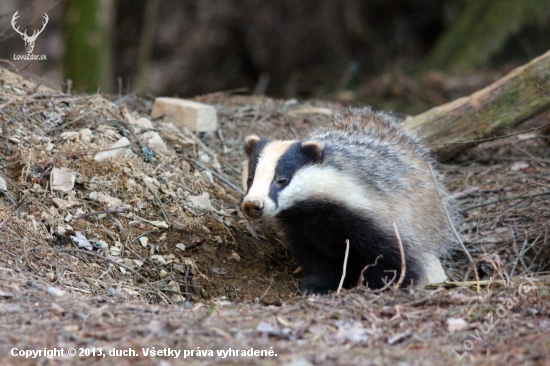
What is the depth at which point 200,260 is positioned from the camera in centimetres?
596

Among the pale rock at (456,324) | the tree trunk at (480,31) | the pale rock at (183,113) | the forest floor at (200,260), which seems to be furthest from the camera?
the tree trunk at (480,31)

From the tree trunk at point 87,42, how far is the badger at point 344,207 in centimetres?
618

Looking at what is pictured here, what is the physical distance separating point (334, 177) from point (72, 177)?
2298 millimetres

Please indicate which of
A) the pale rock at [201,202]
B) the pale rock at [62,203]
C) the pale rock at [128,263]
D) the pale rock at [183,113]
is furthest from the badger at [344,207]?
the pale rock at [183,113]

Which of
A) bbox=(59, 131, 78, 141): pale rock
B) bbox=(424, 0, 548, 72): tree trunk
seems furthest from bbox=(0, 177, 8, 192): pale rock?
bbox=(424, 0, 548, 72): tree trunk

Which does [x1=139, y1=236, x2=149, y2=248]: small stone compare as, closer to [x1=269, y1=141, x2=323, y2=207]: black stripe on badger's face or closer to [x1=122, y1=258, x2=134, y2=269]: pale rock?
[x1=122, y1=258, x2=134, y2=269]: pale rock

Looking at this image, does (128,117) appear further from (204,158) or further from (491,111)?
(491,111)

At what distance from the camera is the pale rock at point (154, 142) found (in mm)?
6660

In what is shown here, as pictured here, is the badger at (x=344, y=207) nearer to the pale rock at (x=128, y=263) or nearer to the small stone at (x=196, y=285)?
the small stone at (x=196, y=285)

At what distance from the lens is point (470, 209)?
7.07 m

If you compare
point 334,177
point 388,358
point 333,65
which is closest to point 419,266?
point 334,177

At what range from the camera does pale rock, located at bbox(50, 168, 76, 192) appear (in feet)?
18.6

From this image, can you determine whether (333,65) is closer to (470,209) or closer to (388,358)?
(470,209)

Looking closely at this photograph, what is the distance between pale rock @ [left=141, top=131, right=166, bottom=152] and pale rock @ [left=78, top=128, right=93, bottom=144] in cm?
62
